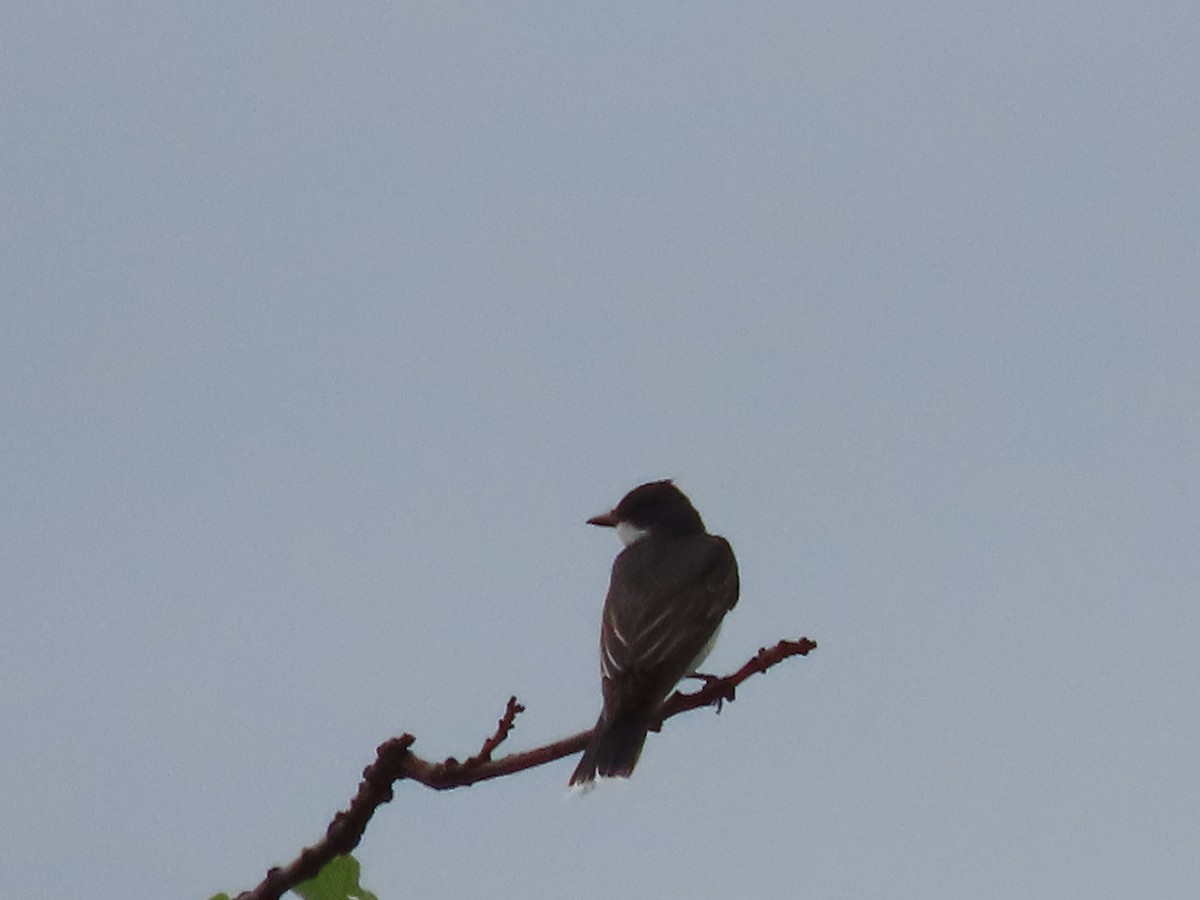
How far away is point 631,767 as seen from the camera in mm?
7305

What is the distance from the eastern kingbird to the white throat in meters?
0.58

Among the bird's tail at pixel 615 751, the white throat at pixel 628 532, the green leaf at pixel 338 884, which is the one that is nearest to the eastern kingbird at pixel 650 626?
the bird's tail at pixel 615 751

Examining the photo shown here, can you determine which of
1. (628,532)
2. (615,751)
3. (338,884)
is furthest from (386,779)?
(628,532)

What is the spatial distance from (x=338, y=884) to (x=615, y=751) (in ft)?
10.9

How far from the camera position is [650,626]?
333 inches

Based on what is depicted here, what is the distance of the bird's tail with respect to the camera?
674 centimetres

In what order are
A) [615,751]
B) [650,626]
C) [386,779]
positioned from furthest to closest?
[650,626], [615,751], [386,779]

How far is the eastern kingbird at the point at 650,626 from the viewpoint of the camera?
745 centimetres

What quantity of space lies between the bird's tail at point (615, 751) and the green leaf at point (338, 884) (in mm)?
2415

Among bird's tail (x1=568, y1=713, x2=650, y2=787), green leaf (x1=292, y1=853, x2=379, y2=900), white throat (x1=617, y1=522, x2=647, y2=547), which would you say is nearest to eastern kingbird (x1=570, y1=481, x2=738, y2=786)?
bird's tail (x1=568, y1=713, x2=650, y2=787)

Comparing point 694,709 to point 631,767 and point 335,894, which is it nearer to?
point 631,767

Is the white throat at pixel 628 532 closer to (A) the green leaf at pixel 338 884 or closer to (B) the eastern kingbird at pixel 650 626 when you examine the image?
(B) the eastern kingbird at pixel 650 626

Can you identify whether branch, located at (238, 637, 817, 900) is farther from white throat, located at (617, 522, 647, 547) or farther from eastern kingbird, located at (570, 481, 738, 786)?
white throat, located at (617, 522, 647, 547)

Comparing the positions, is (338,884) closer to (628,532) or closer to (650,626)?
(650,626)
